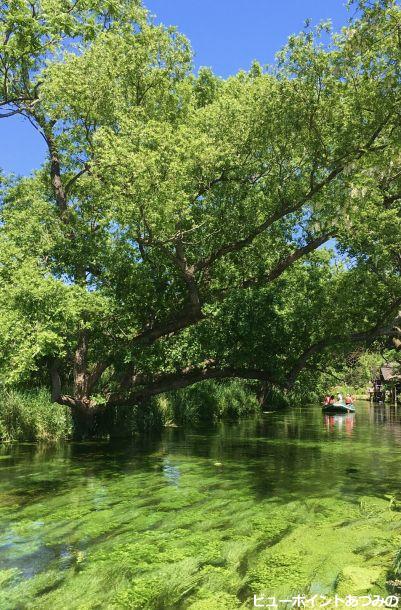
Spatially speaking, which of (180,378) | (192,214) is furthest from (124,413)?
(192,214)

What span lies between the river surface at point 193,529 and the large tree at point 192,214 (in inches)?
156

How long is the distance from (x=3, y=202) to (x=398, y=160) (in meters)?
21.2

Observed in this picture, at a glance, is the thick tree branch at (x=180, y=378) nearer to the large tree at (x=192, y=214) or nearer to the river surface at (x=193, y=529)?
the large tree at (x=192, y=214)

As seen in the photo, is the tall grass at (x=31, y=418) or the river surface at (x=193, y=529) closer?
the river surface at (x=193, y=529)

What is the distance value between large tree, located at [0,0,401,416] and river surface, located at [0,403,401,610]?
396 centimetres

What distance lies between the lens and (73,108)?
20.4 meters

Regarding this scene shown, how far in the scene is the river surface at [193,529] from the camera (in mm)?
6980

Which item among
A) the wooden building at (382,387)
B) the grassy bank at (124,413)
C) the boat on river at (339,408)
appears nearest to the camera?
the grassy bank at (124,413)

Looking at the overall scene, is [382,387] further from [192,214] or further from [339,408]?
[192,214]

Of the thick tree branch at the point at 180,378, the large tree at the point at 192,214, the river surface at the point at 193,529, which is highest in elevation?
the large tree at the point at 192,214

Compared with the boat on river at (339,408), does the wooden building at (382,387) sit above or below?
above

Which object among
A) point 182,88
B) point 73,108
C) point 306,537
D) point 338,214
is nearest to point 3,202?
Result: point 73,108

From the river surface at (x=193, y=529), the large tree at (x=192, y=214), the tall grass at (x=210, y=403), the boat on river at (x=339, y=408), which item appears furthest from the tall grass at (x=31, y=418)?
the boat on river at (x=339, y=408)

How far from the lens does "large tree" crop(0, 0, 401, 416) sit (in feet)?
49.1
